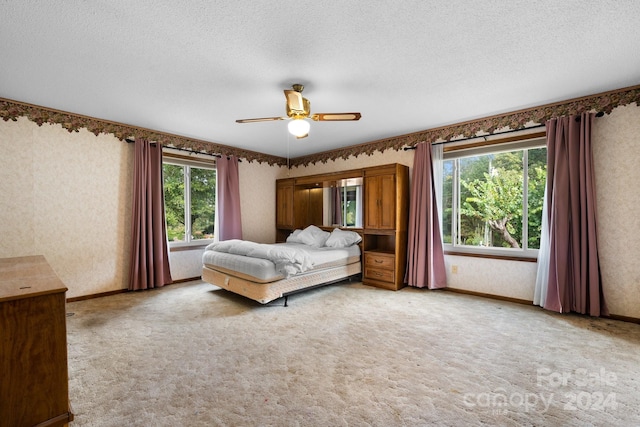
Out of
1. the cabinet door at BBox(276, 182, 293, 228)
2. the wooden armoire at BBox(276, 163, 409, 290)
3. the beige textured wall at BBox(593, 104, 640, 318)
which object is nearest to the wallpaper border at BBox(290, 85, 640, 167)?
the beige textured wall at BBox(593, 104, 640, 318)

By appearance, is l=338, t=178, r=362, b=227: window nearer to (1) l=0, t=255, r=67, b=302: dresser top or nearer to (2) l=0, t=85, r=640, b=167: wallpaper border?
(2) l=0, t=85, r=640, b=167: wallpaper border

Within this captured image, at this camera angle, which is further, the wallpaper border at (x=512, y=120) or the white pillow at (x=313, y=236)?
the white pillow at (x=313, y=236)

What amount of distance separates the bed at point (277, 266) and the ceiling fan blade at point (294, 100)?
174cm

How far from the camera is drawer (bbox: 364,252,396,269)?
176 inches

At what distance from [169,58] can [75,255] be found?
3.10 metres

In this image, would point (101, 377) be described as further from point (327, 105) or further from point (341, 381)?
point (327, 105)

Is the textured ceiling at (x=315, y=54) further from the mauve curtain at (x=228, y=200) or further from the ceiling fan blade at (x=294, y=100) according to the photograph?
the mauve curtain at (x=228, y=200)

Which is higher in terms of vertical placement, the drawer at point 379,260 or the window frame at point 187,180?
the window frame at point 187,180

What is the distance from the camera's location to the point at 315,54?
2.33 metres

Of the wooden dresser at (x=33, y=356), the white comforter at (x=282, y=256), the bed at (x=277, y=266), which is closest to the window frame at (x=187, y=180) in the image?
the bed at (x=277, y=266)

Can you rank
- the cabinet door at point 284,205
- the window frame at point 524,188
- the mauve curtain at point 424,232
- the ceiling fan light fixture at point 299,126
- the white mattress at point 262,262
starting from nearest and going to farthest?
the ceiling fan light fixture at point 299,126, the white mattress at point 262,262, the window frame at point 524,188, the mauve curtain at point 424,232, the cabinet door at point 284,205

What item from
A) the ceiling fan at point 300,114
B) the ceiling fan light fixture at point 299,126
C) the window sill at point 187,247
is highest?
the ceiling fan at point 300,114

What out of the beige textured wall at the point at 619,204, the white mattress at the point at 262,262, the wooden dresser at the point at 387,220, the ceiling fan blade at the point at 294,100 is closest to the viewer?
the ceiling fan blade at the point at 294,100

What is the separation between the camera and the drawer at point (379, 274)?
14.7 feet
